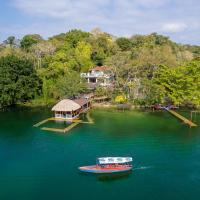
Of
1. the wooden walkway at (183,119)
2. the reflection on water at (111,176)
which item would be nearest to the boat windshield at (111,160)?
the reflection on water at (111,176)

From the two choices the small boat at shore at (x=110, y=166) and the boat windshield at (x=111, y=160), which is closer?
the small boat at shore at (x=110, y=166)

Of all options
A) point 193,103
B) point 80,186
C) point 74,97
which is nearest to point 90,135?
point 80,186

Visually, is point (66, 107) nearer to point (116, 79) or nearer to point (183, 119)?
point (116, 79)

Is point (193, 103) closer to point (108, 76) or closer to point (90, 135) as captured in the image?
point (108, 76)

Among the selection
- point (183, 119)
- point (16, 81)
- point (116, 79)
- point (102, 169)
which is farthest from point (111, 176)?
point (116, 79)

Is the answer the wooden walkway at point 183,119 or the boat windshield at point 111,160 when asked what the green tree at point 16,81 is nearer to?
the wooden walkway at point 183,119
